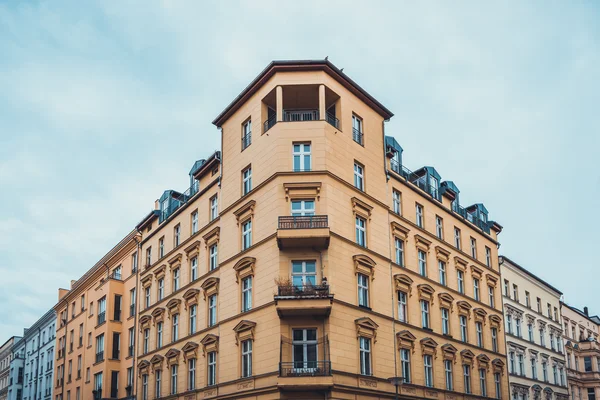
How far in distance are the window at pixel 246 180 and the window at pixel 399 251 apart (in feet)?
31.6

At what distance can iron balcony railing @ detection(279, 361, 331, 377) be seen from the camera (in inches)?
1271

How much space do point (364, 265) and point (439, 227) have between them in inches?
492

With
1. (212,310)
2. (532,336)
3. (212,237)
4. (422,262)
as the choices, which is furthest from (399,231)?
(532,336)

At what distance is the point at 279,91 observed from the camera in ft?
123

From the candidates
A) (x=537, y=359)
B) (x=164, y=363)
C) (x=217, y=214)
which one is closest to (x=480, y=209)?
(x=537, y=359)

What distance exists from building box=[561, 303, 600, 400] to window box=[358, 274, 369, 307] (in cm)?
4009

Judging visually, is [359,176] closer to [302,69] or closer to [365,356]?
[302,69]

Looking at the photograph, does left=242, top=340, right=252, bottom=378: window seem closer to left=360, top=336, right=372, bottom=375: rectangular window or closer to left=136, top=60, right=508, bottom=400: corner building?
left=136, top=60, right=508, bottom=400: corner building

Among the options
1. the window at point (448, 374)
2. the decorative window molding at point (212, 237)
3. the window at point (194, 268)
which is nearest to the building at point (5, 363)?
the window at point (194, 268)

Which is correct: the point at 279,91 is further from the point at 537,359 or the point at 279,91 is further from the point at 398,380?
the point at 537,359

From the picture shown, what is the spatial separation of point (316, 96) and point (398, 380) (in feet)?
53.9

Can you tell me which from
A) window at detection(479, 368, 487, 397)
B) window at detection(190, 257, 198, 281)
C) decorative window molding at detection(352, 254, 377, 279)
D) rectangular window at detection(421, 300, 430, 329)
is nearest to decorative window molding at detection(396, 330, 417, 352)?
rectangular window at detection(421, 300, 430, 329)

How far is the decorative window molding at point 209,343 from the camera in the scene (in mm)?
39188

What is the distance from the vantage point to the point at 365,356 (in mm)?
35781
